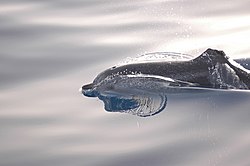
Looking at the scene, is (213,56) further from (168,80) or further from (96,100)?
(96,100)

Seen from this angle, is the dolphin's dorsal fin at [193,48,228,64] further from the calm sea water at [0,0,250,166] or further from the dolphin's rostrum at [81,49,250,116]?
the calm sea water at [0,0,250,166]

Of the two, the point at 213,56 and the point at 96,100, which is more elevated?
the point at 213,56

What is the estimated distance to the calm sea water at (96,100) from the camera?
7117 mm

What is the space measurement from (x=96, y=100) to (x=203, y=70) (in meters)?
1.44

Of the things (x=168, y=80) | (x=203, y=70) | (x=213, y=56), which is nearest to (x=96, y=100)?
(x=168, y=80)

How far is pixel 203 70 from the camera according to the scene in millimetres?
8922

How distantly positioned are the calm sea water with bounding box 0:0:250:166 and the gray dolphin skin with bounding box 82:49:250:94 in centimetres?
29

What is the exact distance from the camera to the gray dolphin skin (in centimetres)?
882

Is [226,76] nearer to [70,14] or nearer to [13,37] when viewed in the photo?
[13,37]

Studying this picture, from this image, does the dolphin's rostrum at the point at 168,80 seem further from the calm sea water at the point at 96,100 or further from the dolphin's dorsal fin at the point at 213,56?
the calm sea water at the point at 96,100

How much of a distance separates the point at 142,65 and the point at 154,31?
3.47m

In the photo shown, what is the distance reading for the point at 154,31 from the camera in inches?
499

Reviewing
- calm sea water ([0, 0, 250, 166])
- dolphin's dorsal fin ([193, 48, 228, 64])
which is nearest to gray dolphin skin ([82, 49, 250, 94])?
dolphin's dorsal fin ([193, 48, 228, 64])

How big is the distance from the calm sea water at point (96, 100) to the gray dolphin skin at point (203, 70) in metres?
0.29
